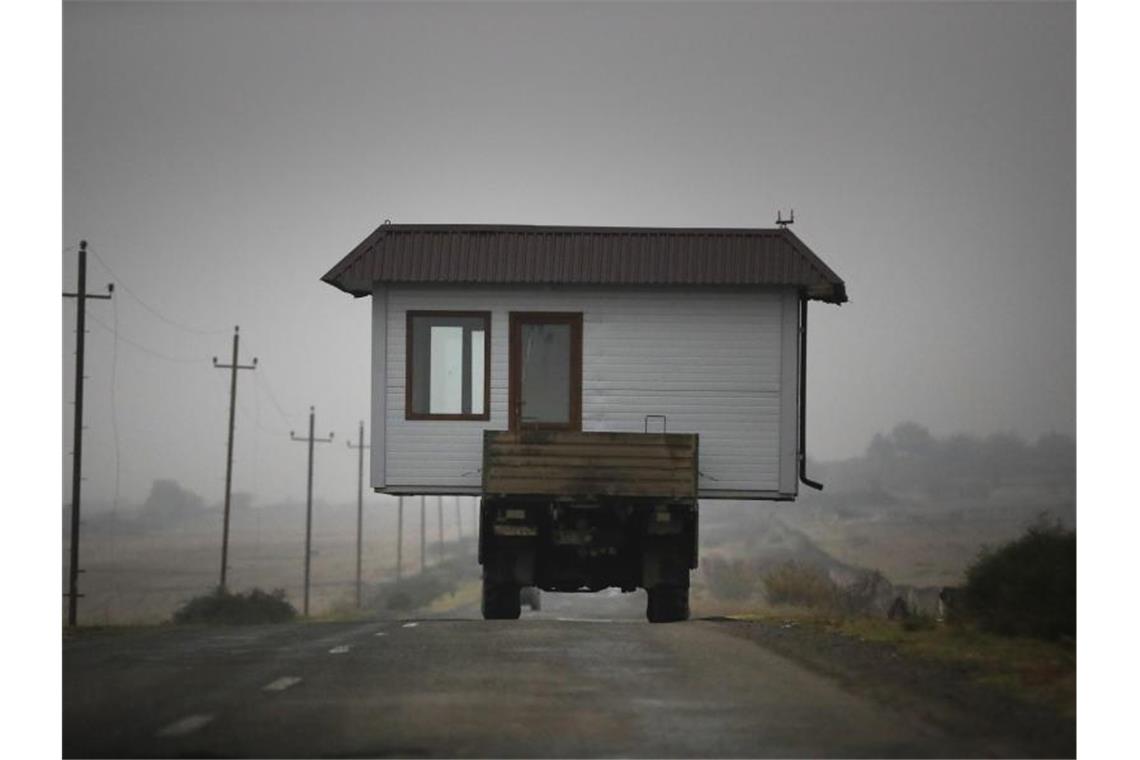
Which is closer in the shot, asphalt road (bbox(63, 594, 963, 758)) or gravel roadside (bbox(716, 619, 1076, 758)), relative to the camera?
asphalt road (bbox(63, 594, 963, 758))

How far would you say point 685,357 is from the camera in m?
26.0

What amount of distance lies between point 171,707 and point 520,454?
35.8 ft

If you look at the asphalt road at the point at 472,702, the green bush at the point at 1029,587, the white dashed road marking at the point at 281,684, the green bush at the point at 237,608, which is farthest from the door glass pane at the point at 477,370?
the green bush at the point at 237,608

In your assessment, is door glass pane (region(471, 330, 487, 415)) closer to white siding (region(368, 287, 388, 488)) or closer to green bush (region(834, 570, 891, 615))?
white siding (region(368, 287, 388, 488))

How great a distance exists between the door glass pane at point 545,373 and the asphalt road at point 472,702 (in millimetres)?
4815

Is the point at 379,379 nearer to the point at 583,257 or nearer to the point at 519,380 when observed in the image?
the point at 519,380

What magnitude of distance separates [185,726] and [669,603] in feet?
45.7

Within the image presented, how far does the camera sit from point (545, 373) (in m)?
26.0

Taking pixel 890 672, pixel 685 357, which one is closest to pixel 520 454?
pixel 685 357

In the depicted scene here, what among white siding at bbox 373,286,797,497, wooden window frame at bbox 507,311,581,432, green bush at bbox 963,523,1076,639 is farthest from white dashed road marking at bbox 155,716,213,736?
wooden window frame at bbox 507,311,581,432

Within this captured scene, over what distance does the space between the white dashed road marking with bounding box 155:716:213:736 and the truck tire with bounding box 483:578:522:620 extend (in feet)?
42.6

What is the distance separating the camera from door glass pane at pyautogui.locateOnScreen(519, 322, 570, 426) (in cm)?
2591

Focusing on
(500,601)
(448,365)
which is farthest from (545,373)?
(500,601)

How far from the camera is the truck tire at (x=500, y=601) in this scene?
26844 mm
